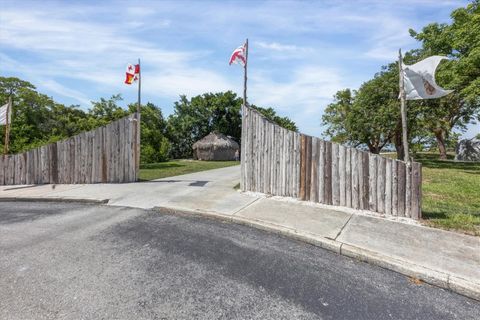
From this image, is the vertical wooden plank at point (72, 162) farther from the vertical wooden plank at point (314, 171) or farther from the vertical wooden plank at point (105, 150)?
the vertical wooden plank at point (314, 171)

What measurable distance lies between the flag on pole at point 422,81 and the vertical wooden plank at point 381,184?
1.40 metres

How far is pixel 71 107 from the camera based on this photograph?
22391mm

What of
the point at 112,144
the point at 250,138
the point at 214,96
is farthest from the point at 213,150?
the point at 250,138

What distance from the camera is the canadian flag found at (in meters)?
9.99

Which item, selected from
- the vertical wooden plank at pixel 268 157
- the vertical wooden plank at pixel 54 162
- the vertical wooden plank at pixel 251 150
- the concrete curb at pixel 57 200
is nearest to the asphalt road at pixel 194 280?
the concrete curb at pixel 57 200

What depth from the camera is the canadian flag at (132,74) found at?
999cm

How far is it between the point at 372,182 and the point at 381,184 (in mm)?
179

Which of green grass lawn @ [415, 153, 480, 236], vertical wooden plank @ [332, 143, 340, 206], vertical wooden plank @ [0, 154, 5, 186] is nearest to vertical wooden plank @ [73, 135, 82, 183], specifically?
vertical wooden plank @ [0, 154, 5, 186]

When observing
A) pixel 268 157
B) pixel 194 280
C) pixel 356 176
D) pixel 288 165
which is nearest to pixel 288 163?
pixel 288 165

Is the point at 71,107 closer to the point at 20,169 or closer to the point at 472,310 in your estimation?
the point at 20,169

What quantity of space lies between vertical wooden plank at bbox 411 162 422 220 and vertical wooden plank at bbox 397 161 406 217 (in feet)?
0.55

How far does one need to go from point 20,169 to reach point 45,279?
9245 millimetres

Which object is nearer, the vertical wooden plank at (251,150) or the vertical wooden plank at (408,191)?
the vertical wooden plank at (408,191)

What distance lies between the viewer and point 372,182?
553 cm
